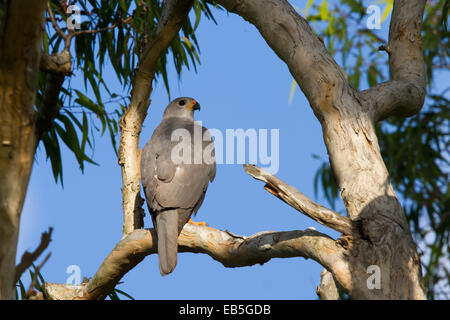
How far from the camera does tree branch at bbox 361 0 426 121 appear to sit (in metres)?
3.52

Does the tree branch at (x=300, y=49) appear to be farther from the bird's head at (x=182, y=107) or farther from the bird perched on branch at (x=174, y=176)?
the bird's head at (x=182, y=107)

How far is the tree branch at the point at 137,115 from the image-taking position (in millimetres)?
3963

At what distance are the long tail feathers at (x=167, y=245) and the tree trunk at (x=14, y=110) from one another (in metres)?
1.29

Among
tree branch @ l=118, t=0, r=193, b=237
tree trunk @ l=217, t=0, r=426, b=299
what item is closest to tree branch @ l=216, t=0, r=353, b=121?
tree trunk @ l=217, t=0, r=426, b=299

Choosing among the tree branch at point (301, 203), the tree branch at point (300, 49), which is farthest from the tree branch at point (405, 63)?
the tree branch at point (301, 203)

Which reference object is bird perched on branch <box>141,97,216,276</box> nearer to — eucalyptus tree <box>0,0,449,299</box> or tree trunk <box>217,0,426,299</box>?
eucalyptus tree <box>0,0,449,299</box>

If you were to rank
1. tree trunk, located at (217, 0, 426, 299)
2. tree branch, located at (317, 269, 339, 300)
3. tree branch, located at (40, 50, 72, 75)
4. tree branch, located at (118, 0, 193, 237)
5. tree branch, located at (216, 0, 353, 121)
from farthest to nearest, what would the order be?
tree branch, located at (118, 0, 193, 237), tree branch, located at (216, 0, 353, 121), tree branch, located at (317, 269, 339, 300), tree trunk, located at (217, 0, 426, 299), tree branch, located at (40, 50, 72, 75)

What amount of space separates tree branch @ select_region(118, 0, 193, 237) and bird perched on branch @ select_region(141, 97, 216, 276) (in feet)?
0.37

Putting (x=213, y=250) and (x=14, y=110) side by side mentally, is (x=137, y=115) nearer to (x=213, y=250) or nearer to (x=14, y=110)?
(x=213, y=250)

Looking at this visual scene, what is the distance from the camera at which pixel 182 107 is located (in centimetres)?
502

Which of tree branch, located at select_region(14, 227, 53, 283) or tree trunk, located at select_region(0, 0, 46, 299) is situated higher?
tree trunk, located at select_region(0, 0, 46, 299)

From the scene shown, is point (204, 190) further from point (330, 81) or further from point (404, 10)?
point (404, 10)

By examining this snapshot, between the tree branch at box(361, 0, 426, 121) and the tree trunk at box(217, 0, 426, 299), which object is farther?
the tree branch at box(361, 0, 426, 121)

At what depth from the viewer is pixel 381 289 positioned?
2.54 meters
